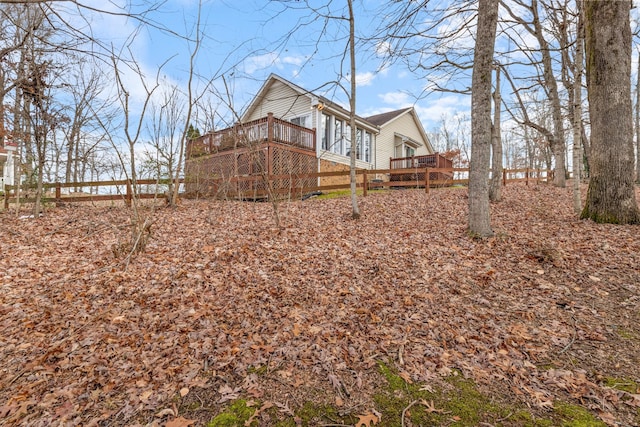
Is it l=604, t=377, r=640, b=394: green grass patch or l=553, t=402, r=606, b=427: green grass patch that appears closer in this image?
l=553, t=402, r=606, b=427: green grass patch

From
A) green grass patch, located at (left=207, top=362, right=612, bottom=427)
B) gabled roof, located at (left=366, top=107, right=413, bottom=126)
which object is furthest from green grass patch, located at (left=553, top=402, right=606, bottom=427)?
gabled roof, located at (left=366, top=107, right=413, bottom=126)

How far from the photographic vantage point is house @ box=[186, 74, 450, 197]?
432 inches

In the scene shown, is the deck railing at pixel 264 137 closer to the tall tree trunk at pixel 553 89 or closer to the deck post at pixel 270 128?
the deck post at pixel 270 128

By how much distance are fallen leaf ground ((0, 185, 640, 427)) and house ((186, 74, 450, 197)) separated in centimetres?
423

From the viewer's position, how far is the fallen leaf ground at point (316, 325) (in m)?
2.17

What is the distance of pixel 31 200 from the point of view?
923cm

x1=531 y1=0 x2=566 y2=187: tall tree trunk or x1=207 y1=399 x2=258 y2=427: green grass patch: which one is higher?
x1=531 y1=0 x2=566 y2=187: tall tree trunk

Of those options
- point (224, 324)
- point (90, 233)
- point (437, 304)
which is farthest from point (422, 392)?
point (90, 233)

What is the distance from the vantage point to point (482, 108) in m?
5.32

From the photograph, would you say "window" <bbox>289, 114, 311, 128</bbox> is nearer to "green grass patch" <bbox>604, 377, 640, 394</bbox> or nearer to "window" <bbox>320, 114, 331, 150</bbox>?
"window" <bbox>320, 114, 331, 150</bbox>

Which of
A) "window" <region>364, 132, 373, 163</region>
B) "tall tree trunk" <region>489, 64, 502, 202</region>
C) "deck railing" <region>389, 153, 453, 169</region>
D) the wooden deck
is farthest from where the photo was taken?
"window" <region>364, 132, 373, 163</region>

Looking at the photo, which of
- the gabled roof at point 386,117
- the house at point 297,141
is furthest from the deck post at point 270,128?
the gabled roof at point 386,117

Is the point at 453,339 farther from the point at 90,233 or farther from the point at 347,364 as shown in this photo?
the point at 90,233

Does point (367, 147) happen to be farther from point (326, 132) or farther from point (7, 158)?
point (7, 158)
